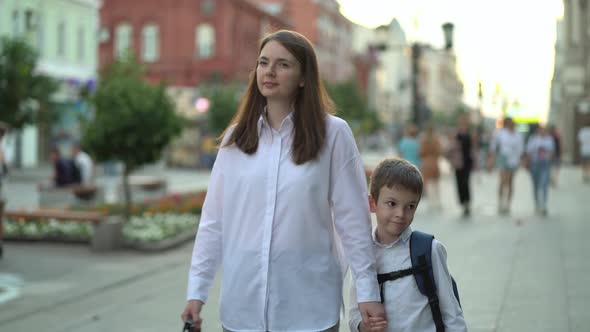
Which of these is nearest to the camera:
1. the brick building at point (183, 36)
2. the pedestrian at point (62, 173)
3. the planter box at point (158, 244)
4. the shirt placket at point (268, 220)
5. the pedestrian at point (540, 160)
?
the shirt placket at point (268, 220)

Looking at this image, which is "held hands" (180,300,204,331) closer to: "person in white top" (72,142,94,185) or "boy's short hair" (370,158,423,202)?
"boy's short hair" (370,158,423,202)

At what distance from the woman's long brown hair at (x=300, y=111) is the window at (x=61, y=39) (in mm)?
41920

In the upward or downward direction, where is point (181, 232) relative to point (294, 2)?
downward

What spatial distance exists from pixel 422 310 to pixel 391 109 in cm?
12749

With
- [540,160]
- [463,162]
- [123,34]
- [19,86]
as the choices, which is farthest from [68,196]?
[123,34]

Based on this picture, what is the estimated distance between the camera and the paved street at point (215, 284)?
7.63 metres

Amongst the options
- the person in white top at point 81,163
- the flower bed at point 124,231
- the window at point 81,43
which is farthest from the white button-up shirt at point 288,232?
the window at point 81,43

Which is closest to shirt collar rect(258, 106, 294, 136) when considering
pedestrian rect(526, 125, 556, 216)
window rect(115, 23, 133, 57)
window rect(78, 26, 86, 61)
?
pedestrian rect(526, 125, 556, 216)

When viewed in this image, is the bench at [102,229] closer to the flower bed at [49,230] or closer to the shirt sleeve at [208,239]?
the flower bed at [49,230]

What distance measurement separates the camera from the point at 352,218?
346 cm

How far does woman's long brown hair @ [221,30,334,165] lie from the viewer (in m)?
3.40

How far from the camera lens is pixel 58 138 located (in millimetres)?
41219

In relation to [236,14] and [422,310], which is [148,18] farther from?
[422,310]

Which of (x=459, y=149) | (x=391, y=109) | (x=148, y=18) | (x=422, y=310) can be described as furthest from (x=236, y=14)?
(x=391, y=109)
